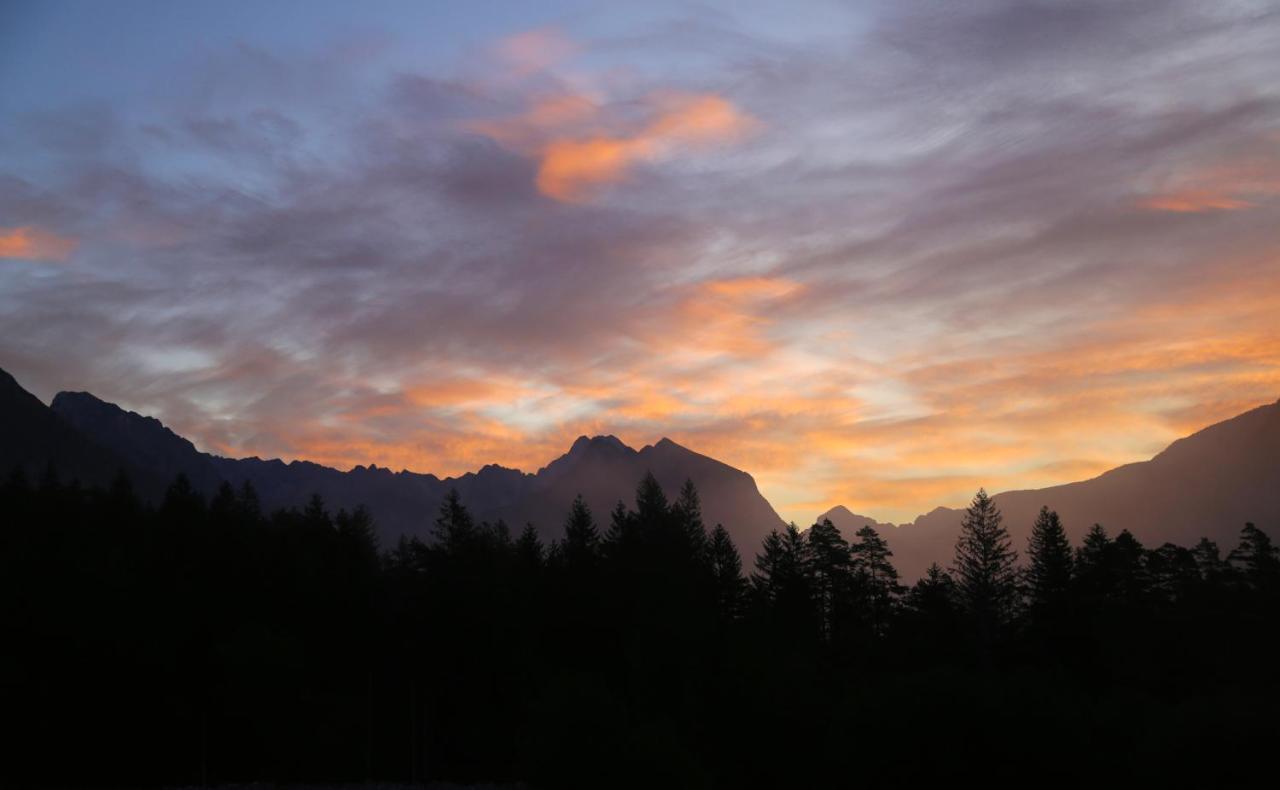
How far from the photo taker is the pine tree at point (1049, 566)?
7200 cm

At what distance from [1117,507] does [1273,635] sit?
14334 cm

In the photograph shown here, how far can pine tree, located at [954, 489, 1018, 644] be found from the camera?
250ft

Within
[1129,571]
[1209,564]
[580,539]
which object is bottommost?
[1209,564]

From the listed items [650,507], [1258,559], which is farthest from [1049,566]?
[650,507]

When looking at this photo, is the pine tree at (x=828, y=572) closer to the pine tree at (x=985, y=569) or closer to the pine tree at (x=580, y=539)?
the pine tree at (x=985, y=569)

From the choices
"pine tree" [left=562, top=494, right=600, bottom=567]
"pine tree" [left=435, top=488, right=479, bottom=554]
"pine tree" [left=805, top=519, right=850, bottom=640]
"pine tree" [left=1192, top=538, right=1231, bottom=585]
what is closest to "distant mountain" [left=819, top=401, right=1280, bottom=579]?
"pine tree" [left=1192, top=538, right=1231, bottom=585]

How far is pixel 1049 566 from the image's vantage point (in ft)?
241

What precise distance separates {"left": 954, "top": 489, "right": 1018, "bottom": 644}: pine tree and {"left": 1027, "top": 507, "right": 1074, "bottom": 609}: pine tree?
2.48 m

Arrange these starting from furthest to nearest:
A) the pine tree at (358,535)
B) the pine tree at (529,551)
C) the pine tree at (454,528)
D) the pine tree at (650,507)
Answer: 1. the pine tree at (650,507)
2. the pine tree at (358,535)
3. the pine tree at (529,551)
4. the pine tree at (454,528)

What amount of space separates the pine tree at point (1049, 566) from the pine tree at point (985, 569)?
2476mm

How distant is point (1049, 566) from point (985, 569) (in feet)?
21.3

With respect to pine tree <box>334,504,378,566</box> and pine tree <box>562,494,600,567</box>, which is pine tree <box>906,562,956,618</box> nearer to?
pine tree <box>562,494,600,567</box>

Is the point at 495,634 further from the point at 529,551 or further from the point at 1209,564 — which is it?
the point at 1209,564

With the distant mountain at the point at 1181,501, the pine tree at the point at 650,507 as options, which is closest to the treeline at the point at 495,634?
the pine tree at the point at 650,507
